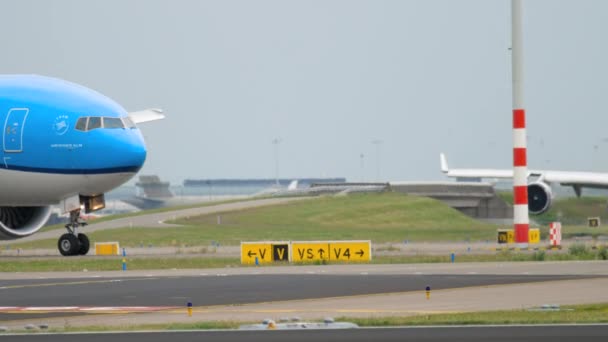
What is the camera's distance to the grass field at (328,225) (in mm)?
71062

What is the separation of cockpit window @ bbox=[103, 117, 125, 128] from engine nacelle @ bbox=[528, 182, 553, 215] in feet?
107

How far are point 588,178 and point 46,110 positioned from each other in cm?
4249

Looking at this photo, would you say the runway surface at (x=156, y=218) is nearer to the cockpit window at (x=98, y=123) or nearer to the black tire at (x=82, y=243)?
the black tire at (x=82, y=243)

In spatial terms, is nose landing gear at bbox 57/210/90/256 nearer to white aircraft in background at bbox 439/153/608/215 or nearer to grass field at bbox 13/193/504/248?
grass field at bbox 13/193/504/248

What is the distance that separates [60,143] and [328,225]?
150 feet

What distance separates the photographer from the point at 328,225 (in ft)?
295

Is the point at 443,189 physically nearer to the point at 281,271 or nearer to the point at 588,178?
the point at 588,178

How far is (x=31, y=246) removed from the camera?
66062 millimetres

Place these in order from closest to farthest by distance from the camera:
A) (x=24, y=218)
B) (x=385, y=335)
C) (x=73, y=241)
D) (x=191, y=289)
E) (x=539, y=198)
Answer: (x=385, y=335) → (x=191, y=289) → (x=73, y=241) → (x=24, y=218) → (x=539, y=198)

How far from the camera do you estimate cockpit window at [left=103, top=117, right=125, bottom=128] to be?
45844mm

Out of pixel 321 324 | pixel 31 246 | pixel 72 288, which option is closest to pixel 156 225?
pixel 31 246

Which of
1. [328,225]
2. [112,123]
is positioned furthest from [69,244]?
[328,225]

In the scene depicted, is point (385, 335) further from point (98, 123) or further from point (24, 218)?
point (24, 218)

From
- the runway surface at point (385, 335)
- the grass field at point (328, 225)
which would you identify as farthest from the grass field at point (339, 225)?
the runway surface at point (385, 335)
